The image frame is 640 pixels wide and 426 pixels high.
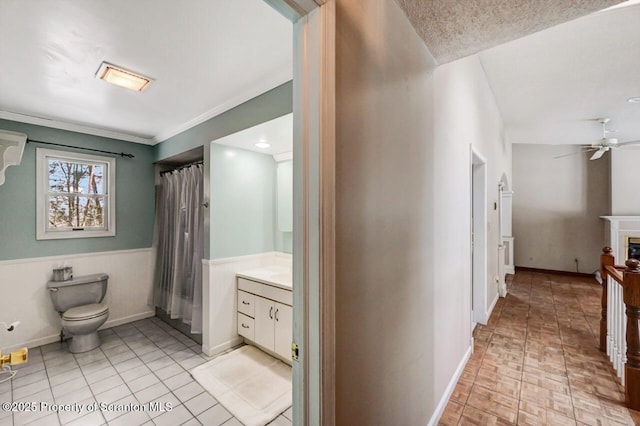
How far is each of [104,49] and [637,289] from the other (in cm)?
391

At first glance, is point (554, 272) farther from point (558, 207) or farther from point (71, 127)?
point (71, 127)

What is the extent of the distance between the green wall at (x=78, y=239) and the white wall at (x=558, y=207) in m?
7.80

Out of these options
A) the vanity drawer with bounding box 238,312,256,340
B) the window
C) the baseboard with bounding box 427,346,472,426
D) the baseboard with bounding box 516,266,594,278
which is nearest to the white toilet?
the window

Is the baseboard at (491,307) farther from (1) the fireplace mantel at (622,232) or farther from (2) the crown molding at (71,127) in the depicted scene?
(2) the crown molding at (71,127)

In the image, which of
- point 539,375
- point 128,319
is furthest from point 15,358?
point 539,375

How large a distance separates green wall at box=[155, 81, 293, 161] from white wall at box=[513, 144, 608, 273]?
6.85 m

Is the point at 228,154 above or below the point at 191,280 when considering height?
above

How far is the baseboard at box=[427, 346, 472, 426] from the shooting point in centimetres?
174

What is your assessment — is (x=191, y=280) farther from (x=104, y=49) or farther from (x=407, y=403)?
(x=407, y=403)

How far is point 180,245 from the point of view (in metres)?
3.22

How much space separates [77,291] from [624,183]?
886 centimetres

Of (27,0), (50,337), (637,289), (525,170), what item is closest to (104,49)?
(27,0)

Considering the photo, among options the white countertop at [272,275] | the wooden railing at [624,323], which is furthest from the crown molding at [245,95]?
the wooden railing at [624,323]

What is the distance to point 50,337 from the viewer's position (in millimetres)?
3002
